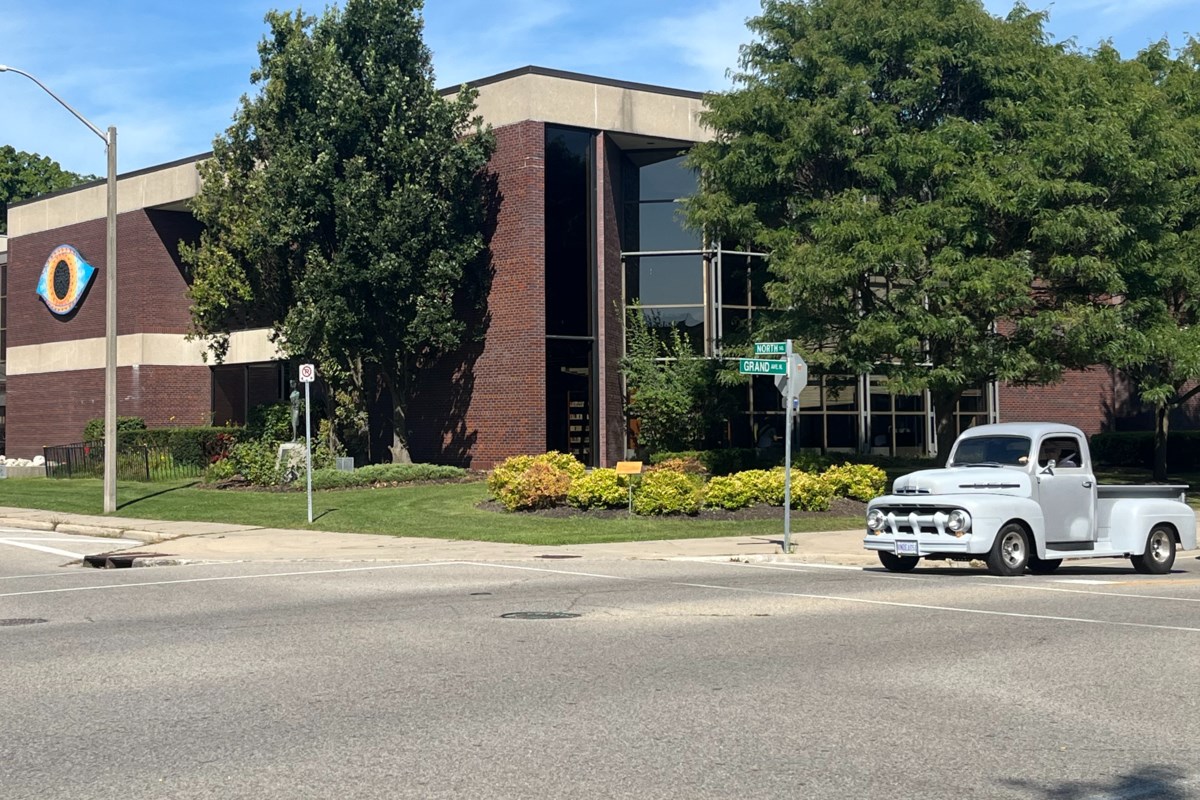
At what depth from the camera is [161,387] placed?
47.1 m

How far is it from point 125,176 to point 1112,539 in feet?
131

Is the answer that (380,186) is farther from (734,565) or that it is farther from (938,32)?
(734,565)

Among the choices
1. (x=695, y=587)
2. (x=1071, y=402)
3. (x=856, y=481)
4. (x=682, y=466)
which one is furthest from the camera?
(x=1071, y=402)

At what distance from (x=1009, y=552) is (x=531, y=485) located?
1140 cm

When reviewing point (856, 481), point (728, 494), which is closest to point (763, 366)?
point (728, 494)

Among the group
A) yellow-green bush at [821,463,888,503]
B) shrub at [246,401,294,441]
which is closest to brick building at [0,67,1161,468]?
shrub at [246,401,294,441]

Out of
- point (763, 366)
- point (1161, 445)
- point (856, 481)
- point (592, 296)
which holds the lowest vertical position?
point (856, 481)

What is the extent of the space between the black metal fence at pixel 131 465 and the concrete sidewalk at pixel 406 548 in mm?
15043

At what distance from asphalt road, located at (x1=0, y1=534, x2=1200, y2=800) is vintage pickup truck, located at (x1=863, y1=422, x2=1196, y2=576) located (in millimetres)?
1579

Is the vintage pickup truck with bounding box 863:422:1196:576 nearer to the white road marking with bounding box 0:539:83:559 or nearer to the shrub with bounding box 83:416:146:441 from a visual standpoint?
the white road marking with bounding box 0:539:83:559

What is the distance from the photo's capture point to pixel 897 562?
1761 centimetres

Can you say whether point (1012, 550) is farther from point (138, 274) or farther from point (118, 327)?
point (118, 327)

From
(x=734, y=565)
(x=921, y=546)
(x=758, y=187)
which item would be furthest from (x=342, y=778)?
(x=758, y=187)

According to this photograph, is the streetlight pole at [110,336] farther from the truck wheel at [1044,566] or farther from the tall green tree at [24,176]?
the tall green tree at [24,176]
